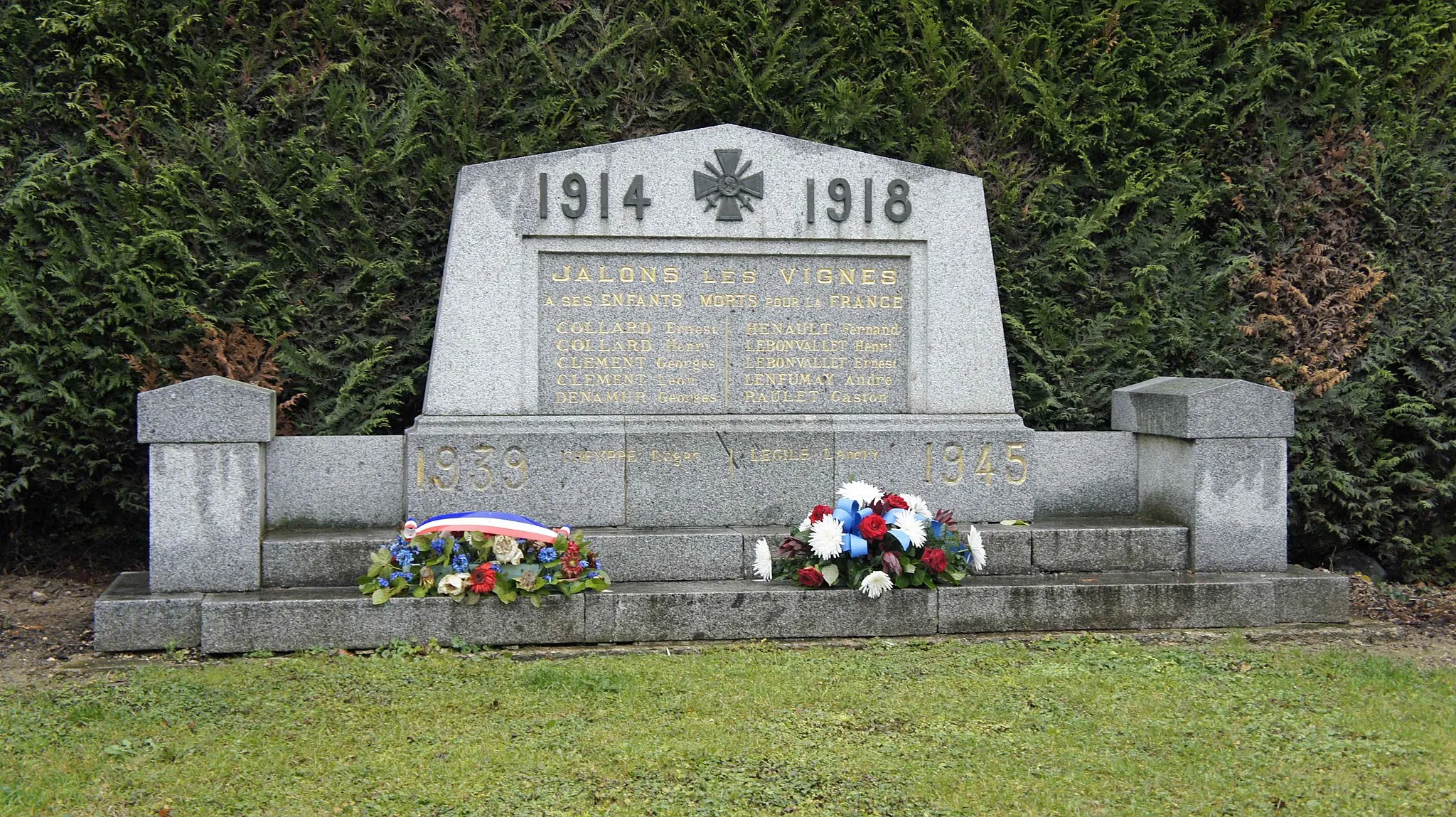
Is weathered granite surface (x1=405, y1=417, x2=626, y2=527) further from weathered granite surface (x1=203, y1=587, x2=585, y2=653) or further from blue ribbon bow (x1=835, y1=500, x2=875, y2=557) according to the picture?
blue ribbon bow (x1=835, y1=500, x2=875, y2=557)

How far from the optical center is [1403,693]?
183 inches

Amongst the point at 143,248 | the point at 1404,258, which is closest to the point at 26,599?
the point at 143,248

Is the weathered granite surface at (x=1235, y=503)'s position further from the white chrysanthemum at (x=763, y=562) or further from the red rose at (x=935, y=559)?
the white chrysanthemum at (x=763, y=562)

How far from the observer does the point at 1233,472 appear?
19.8 feet

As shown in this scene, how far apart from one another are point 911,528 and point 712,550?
101cm

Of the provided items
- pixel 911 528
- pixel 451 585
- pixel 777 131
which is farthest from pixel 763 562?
pixel 777 131

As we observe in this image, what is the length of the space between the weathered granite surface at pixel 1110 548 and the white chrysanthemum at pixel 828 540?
3.86 ft

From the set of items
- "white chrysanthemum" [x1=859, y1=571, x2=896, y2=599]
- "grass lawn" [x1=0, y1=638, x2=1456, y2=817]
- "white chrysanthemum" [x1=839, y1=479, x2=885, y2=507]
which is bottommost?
"grass lawn" [x1=0, y1=638, x2=1456, y2=817]

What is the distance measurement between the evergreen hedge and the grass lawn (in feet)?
7.35

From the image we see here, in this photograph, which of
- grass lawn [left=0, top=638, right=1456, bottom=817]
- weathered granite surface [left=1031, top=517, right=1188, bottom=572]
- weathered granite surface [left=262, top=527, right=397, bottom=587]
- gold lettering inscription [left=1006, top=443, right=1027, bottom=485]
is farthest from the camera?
gold lettering inscription [left=1006, top=443, right=1027, bottom=485]

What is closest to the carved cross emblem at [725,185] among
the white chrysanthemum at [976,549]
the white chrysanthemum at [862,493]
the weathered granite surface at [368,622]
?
the white chrysanthemum at [862,493]

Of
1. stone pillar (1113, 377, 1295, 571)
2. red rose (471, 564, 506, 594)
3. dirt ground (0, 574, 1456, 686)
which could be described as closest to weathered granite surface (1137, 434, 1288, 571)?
stone pillar (1113, 377, 1295, 571)

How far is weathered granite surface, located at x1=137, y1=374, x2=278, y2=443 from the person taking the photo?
536 centimetres

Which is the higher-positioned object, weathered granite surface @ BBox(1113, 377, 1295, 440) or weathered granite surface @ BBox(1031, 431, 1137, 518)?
weathered granite surface @ BBox(1113, 377, 1295, 440)
